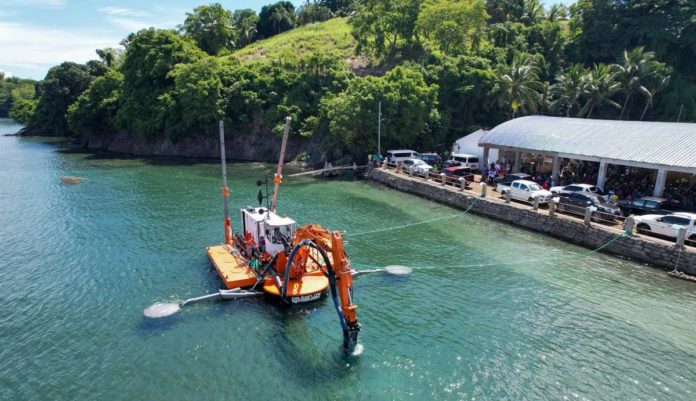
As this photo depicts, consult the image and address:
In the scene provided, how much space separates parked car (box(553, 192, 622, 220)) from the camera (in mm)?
27953

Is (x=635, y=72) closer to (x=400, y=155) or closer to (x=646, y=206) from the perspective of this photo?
(x=400, y=155)

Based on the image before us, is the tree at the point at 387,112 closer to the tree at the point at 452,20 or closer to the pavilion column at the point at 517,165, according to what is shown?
the pavilion column at the point at 517,165

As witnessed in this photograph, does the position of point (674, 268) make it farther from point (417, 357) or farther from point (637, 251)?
point (417, 357)

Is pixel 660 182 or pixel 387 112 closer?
pixel 660 182

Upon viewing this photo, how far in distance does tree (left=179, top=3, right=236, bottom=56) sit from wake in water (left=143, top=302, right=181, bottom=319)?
87.4 metres

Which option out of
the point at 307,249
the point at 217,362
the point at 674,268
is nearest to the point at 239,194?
the point at 307,249

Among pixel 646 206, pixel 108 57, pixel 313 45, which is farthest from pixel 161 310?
pixel 108 57

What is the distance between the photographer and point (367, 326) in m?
17.6

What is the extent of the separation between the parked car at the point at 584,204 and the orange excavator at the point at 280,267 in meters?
17.6

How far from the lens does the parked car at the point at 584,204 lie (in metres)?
28.0

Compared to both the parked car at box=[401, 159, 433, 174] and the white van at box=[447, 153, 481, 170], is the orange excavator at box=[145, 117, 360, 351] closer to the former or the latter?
the parked car at box=[401, 159, 433, 174]

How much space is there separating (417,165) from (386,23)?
38.2 metres

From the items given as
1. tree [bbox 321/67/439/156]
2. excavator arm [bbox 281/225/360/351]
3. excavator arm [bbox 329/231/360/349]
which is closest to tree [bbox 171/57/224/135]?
tree [bbox 321/67/439/156]

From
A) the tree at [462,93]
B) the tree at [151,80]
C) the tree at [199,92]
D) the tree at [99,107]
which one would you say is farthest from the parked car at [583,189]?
the tree at [99,107]
